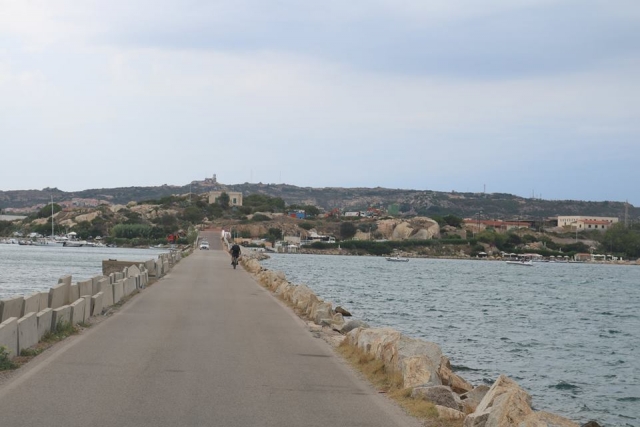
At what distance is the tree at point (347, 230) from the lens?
634ft

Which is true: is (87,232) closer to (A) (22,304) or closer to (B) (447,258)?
(B) (447,258)

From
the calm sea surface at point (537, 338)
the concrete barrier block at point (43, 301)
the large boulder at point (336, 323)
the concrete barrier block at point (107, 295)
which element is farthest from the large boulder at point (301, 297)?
the concrete barrier block at point (43, 301)

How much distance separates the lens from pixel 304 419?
9016 millimetres

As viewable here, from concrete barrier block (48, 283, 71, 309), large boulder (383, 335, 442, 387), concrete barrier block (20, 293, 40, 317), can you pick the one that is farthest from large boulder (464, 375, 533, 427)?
concrete barrier block (48, 283, 71, 309)

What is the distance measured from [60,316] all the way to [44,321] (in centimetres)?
97

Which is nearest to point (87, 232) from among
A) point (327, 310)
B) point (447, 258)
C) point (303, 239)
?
point (303, 239)

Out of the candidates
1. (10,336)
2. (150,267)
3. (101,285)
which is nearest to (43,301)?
(101,285)

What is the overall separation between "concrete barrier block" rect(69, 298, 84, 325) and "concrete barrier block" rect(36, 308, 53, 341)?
136 cm

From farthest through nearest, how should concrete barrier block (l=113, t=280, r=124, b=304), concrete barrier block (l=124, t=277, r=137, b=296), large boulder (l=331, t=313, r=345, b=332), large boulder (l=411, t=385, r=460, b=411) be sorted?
1. concrete barrier block (l=124, t=277, r=137, b=296)
2. concrete barrier block (l=113, t=280, r=124, b=304)
3. large boulder (l=331, t=313, r=345, b=332)
4. large boulder (l=411, t=385, r=460, b=411)

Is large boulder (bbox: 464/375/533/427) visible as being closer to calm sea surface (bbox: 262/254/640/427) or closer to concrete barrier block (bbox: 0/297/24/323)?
calm sea surface (bbox: 262/254/640/427)

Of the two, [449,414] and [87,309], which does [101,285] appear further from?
[449,414]

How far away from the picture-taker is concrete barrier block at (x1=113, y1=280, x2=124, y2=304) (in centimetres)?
2180

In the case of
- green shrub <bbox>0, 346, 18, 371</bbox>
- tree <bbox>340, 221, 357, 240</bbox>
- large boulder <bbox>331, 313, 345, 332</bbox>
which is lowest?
tree <bbox>340, 221, 357, 240</bbox>

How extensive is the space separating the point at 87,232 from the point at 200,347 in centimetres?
17796
